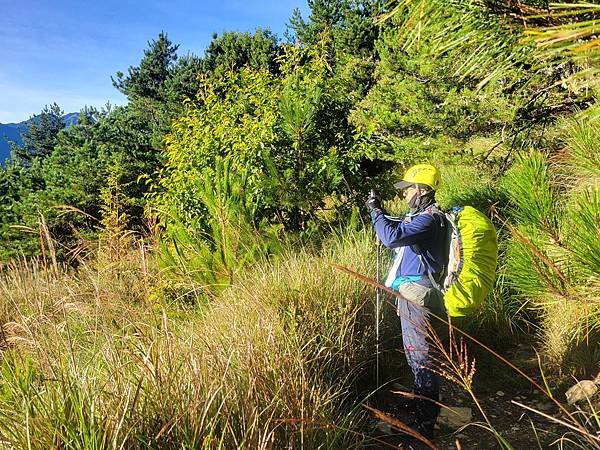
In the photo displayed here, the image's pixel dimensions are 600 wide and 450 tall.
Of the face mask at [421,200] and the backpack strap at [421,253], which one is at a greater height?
the face mask at [421,200]

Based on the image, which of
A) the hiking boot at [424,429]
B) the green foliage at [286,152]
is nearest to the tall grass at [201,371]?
the hiking boot at [424,429]

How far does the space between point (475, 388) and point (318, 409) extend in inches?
71.0

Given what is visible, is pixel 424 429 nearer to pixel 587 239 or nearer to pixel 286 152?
pixel 587 239

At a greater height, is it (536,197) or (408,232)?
(536,197)

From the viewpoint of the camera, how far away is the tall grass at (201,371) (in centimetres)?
181

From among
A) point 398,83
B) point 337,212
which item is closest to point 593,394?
point 337,212

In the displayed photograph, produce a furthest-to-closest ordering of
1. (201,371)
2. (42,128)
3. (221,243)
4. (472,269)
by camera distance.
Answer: (42,128) < (221,243) < (472,269) < (201,371)

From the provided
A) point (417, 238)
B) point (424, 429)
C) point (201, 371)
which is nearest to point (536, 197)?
point (417, 238)

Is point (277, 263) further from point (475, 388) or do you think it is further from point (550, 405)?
point (550, 405)

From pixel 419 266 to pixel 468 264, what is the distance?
306mm

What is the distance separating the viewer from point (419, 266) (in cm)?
313

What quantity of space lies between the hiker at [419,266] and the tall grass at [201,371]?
0.47 metres

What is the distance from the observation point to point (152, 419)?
1.95 metres

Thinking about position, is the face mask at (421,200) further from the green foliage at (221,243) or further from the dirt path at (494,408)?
the green foliage at (221,243)
